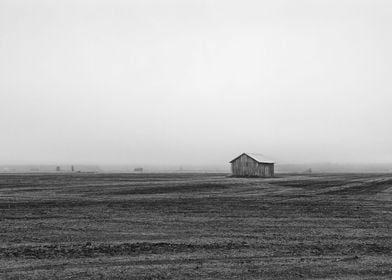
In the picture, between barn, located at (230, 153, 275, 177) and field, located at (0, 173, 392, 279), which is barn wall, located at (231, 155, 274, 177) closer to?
barn, located at (230, 153, 275, 177)

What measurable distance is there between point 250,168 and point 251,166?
404 millimetres

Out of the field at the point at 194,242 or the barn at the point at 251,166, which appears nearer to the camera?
the field at the point at 194,242

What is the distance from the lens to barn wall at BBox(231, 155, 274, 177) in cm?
7138

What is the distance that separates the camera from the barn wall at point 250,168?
7138 cm

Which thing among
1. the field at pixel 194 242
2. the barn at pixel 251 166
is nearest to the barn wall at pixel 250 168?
the barn at pixel 251 166

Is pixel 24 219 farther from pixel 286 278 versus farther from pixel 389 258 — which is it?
pixel 389 258

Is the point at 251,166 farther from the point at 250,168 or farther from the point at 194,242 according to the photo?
the point at 194,242

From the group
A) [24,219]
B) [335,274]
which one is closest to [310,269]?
[335,274]

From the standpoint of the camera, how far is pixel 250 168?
72.6m

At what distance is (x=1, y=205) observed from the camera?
82.5 feet

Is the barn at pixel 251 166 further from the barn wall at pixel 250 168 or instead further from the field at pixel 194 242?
the field at pixel 194 242

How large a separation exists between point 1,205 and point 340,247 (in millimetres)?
20018

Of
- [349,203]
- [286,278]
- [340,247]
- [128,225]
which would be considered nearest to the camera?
[286,278]

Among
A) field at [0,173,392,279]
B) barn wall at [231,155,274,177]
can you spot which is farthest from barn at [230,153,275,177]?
field at [0,173,392,279]
